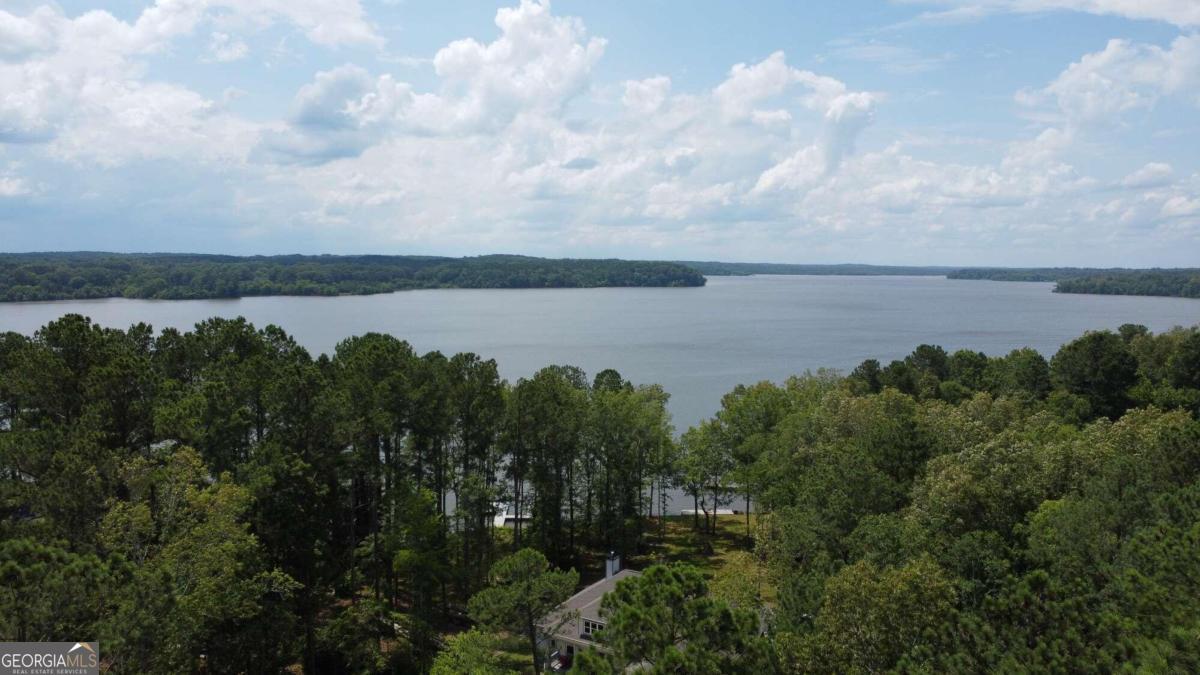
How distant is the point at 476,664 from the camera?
18891 mm

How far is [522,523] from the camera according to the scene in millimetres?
39406

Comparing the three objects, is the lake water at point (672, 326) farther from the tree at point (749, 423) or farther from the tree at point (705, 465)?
the tree at point (705, 465)

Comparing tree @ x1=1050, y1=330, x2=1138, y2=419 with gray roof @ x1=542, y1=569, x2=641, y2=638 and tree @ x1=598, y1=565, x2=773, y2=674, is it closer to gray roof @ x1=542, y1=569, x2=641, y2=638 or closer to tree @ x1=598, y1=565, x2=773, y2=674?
gray roof @ x1=542, y1=569, x2=641, y2=638

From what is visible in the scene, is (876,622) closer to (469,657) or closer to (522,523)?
(469,657)

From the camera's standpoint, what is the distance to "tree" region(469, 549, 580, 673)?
20297mm

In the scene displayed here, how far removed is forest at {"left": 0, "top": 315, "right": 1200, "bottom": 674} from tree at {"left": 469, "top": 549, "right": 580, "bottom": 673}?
3.5 inches

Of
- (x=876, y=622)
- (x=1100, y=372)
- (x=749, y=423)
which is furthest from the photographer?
(x=1100, y=372)

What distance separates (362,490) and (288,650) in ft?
28.2

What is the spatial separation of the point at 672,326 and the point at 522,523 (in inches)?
3321

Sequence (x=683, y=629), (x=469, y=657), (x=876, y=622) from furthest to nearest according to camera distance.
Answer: (x=469, y=657), (x=876, y=622), (x=683, y=629)

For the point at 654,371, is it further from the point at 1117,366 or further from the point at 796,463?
the point at 796,463

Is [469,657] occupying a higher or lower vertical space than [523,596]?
lower

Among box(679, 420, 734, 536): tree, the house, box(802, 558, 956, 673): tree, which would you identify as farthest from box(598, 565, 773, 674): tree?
box(679, 420, 734, 536): tree

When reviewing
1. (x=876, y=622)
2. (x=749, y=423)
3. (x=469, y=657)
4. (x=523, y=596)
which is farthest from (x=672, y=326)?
(x=876, y=622)
